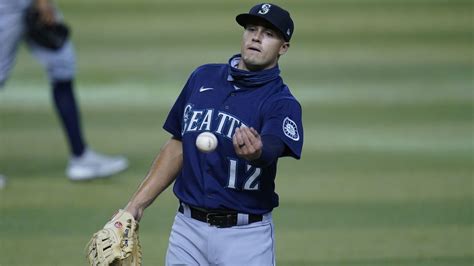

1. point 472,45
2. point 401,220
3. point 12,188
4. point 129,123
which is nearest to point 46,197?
point 12,188

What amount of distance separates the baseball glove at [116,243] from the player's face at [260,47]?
0.82 m

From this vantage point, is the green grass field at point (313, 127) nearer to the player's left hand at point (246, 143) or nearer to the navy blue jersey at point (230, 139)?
the navy blue jersey at point (230, 139)

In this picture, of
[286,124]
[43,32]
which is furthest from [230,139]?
[43,32]

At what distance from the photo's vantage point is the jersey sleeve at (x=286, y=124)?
435cm

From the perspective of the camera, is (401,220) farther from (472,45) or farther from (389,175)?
(472,45)

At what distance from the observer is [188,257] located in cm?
456

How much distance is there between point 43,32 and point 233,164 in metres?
3.52

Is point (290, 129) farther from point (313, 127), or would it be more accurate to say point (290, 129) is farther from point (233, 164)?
point (313, 127)

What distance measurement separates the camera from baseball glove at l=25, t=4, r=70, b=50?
7656 millimetres

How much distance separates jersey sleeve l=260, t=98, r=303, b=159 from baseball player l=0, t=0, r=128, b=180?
3.51m

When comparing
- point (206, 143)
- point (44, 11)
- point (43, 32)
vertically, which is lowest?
point (206, 143)

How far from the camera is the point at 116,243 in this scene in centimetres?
448

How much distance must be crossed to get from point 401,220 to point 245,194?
9.47 ft

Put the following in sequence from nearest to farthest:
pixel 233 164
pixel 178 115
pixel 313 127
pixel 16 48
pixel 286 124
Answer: pixel 286 124 → pixel 233 164 → pixel 178 115 → pixel 16 48 → pixel 313 127
